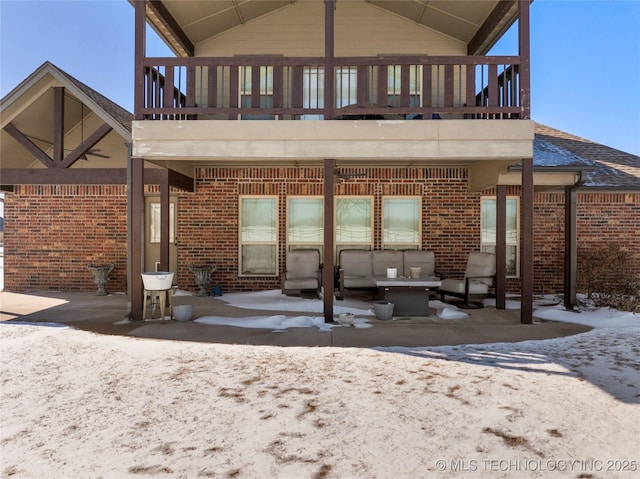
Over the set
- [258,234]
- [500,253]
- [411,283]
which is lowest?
[411,283]

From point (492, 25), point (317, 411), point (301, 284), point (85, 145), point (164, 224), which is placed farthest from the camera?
point (301, 284)

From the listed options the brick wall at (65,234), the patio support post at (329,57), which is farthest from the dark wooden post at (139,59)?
the brick wall at (65,234)

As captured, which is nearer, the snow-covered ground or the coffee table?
the snow-covered ground

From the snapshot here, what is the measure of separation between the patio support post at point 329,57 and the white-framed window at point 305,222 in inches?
135

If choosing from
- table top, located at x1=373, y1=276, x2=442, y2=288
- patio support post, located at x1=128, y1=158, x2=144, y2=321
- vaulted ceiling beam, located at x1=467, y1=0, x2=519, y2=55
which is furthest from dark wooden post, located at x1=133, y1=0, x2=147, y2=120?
vaulted ceiling beam, located at x1=467, y1=0, x2=519, y2=55

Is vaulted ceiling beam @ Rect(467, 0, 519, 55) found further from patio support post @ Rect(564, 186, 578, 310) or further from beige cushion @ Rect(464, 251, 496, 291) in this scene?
beige cushion @ Rect(464, 251, 496, 291)

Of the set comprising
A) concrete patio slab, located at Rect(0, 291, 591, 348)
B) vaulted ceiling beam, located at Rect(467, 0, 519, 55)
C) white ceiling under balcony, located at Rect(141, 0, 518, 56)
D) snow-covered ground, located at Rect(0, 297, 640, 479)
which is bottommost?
snow-covered ground, located at Rect(0, 297, 640, 479)

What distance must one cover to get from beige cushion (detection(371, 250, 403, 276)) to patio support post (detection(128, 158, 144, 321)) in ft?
15.6

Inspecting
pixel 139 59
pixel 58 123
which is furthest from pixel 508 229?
pixel 58 123

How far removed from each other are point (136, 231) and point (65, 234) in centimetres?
475

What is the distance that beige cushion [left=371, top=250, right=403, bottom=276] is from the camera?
9.07m

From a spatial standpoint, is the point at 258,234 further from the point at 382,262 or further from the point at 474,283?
the point at 474,283

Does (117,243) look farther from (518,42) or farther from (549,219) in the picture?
(549,219)

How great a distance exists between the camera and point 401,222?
976 centimetres
